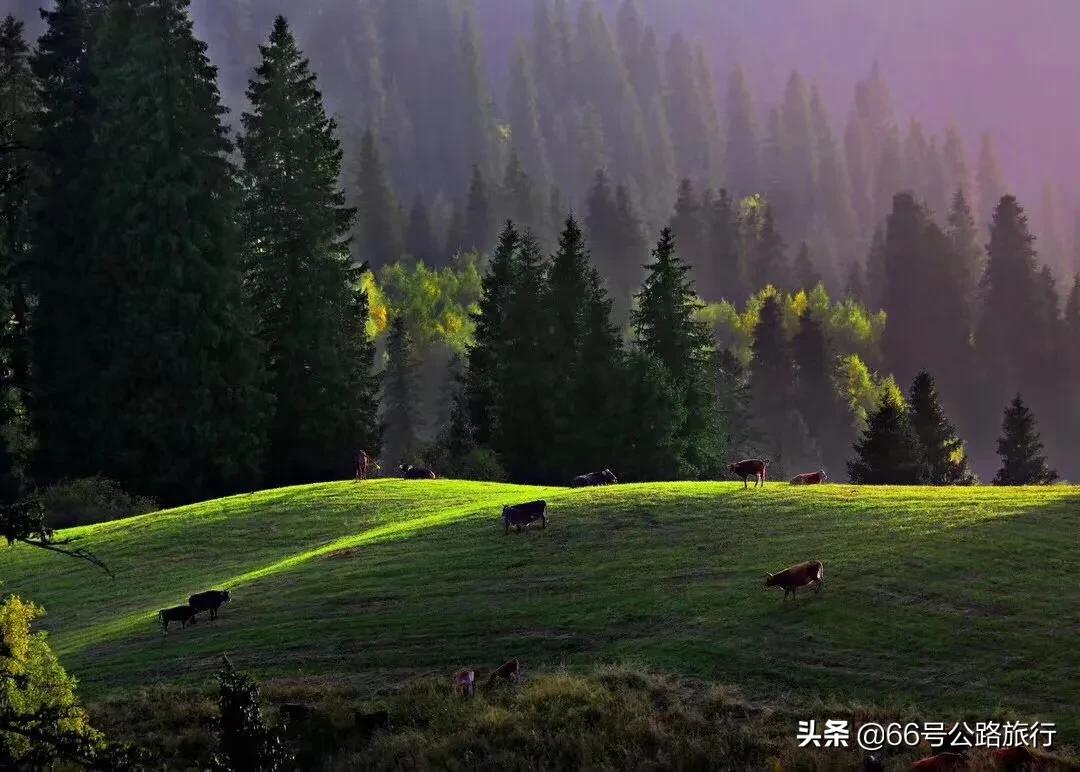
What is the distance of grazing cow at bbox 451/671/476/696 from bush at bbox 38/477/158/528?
38896 millimetres

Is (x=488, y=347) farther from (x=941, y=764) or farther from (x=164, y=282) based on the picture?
(x=941, y=764)

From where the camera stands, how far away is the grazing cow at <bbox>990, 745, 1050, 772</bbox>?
54.0 ft

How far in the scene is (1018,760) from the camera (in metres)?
16.6

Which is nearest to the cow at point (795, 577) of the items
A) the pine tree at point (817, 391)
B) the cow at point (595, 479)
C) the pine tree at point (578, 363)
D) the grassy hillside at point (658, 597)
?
the grassy hillside at point (658, 597)

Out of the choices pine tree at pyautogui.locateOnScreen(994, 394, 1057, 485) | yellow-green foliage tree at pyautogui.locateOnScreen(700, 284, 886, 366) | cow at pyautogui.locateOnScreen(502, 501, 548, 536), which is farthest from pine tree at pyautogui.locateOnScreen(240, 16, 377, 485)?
yellow-green foliage tree at pyautogui.locateOnScreen(700, 284, 886, 366)

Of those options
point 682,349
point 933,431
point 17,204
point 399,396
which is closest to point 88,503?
point 17,204

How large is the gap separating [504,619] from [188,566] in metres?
17.1

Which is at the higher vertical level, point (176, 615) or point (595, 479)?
point (595, 479)

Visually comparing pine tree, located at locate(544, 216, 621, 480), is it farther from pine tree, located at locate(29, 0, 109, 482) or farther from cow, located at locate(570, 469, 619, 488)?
pine tree, located at locate(29, 0, 109, 482)

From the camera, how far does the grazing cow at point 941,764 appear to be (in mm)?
16312

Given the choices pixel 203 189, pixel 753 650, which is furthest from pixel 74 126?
pixel 753 650

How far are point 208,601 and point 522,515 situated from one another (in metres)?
9.69

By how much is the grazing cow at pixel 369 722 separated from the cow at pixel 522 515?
12572 mm

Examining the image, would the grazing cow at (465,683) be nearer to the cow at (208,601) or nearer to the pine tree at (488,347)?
the cow at (208,601)
